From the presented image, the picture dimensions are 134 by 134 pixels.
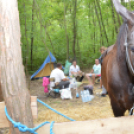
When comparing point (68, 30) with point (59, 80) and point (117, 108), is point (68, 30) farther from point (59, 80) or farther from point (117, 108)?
point (117, 108)

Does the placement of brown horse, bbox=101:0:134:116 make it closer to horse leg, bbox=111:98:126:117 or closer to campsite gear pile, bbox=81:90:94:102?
horse leg, bbox=111:98:126:117

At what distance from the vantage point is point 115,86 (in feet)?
5.63

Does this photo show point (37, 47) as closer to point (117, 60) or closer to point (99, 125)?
Result: point (117, 60)

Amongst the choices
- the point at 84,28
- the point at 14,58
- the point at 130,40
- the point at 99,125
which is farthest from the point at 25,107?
the point at 84,28

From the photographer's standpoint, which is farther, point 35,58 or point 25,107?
point 35,58

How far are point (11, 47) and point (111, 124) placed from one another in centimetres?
85

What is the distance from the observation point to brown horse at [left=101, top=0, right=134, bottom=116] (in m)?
1.34

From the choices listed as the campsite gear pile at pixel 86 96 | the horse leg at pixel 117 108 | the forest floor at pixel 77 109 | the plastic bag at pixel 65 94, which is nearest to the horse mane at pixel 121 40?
the horse leg at pixel 117 108

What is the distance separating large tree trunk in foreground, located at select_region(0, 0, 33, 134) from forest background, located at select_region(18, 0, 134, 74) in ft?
20.3

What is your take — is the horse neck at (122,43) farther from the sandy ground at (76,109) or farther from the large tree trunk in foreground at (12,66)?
the sandy ground at (76,109)

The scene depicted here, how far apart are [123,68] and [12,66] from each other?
1.14 metres

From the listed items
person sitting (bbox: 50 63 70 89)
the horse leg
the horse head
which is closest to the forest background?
person sitting (bbox: 50 63 70 89)

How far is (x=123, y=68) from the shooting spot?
159cm

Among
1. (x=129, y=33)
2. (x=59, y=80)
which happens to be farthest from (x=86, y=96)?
(x=129, y=33)
